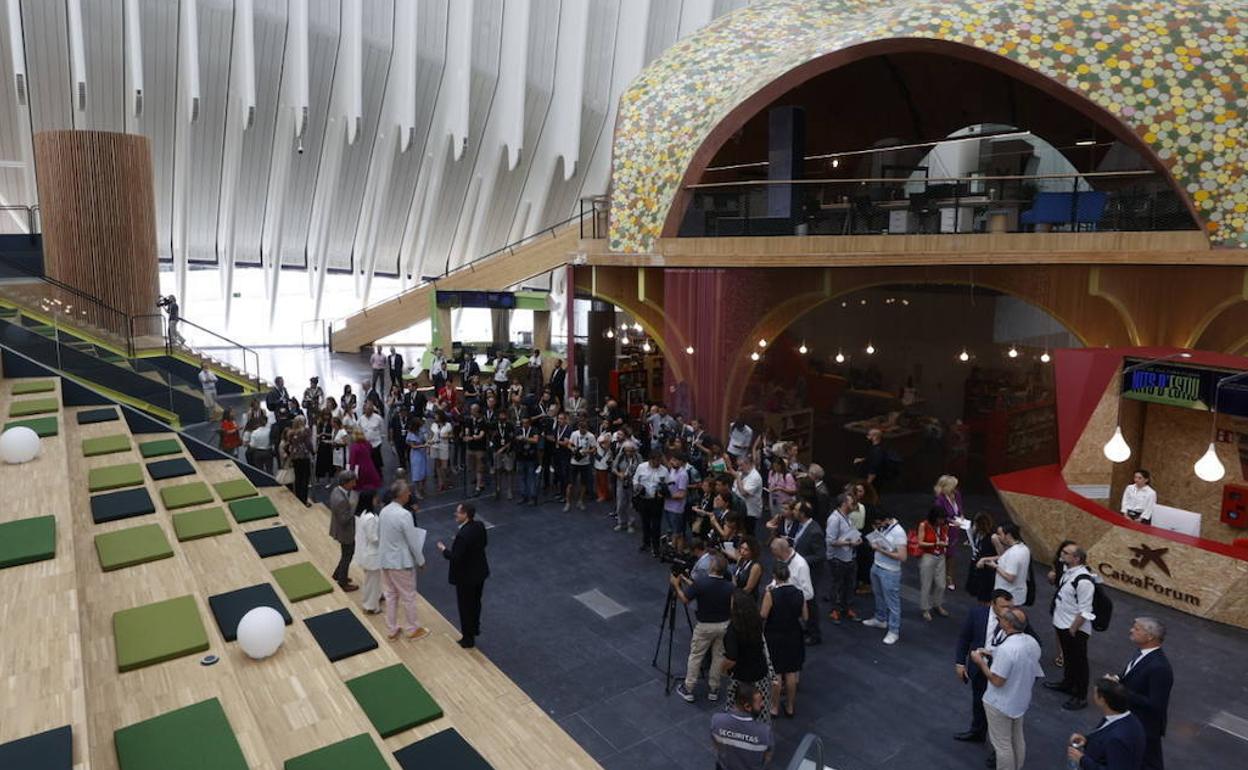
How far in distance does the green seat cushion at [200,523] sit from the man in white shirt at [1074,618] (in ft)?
25.8

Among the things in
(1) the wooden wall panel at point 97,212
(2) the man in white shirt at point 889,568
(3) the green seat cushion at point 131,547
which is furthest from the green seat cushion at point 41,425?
(2) the man in white shirt at point 889,568

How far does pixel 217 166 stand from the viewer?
27.3 metres

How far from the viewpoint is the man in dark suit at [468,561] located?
23.4 ft

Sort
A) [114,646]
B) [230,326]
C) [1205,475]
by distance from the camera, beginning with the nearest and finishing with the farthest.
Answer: [114,646], [1205,475], [230,326]

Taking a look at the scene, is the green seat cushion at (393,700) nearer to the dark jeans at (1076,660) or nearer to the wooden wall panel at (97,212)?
the dark jeans at (1076,660)

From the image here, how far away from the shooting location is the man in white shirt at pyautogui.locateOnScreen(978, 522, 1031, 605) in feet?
22.1

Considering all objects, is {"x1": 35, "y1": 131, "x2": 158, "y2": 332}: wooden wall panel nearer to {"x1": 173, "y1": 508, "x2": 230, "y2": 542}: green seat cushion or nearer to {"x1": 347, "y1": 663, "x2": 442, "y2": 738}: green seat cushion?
{"x1": 173, "y1": 508, "x2": 230, "y2": 542}: green seat cushion

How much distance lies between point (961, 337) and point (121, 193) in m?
16.9

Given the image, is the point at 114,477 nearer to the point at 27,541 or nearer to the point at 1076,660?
the point at 27,541

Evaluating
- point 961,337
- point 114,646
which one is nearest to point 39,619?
point 114,646

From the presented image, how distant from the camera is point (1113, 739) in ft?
14.1

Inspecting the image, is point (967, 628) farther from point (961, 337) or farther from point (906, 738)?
point (961, 337)

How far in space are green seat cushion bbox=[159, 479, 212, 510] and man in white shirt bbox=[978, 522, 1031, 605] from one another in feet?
26.7

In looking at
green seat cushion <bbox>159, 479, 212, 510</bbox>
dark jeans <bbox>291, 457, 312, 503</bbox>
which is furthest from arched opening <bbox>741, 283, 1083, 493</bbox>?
green seat cushion <bbox>159, 479, 212, 510</bbox>
